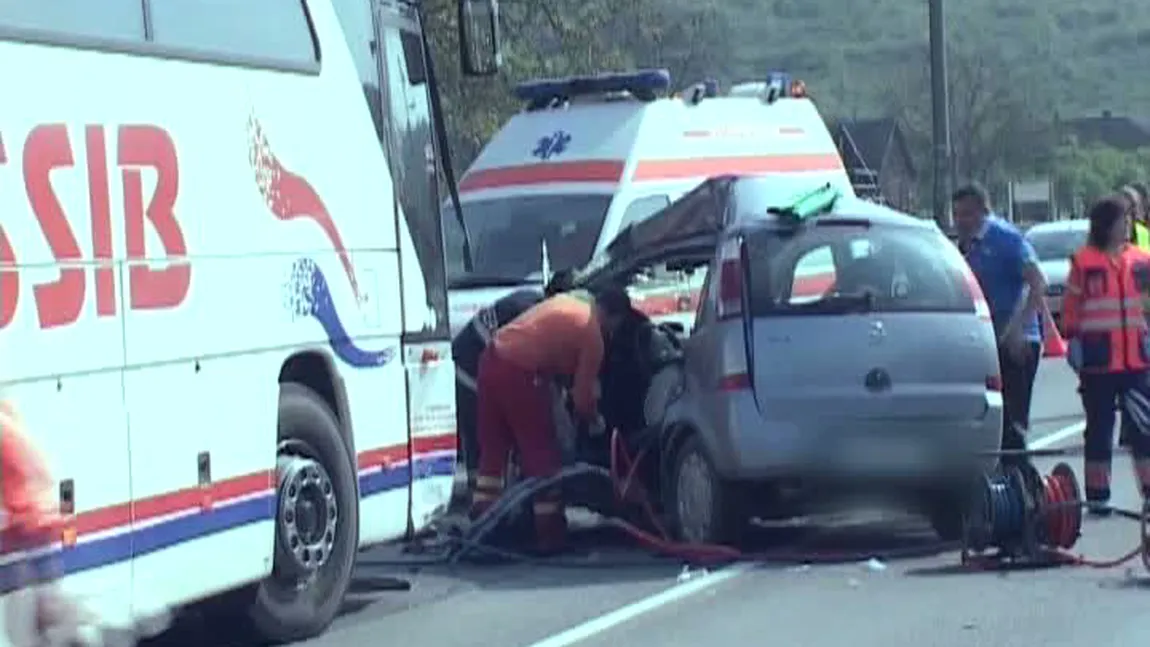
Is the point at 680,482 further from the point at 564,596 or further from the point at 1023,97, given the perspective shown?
→ the point at 1023,97

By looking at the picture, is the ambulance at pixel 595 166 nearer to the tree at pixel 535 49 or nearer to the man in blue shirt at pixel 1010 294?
the man in blue shirt at pixel 1010 294

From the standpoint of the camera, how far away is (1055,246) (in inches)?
1353

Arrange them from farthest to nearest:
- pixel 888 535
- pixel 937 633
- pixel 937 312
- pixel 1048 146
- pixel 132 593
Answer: pixel 1048 146, pixel 888 535, pixel 937 312, pixel 937 633, pixel 132 593

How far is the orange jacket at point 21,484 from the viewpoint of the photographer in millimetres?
7168

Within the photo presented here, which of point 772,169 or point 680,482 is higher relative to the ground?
point 772,169

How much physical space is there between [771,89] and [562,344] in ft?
29.9

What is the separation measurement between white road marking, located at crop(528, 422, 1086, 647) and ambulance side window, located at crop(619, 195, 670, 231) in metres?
6.73

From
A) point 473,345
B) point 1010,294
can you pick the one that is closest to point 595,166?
point 473,345

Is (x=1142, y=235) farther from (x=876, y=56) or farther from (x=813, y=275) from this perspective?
(x=876, y=56)

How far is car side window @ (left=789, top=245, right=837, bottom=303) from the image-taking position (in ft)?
44.0

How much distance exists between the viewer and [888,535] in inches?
569

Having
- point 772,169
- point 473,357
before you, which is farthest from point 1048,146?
point 473,357

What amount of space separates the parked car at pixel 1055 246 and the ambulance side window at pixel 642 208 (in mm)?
12966

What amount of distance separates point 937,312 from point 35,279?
19.0 ft
